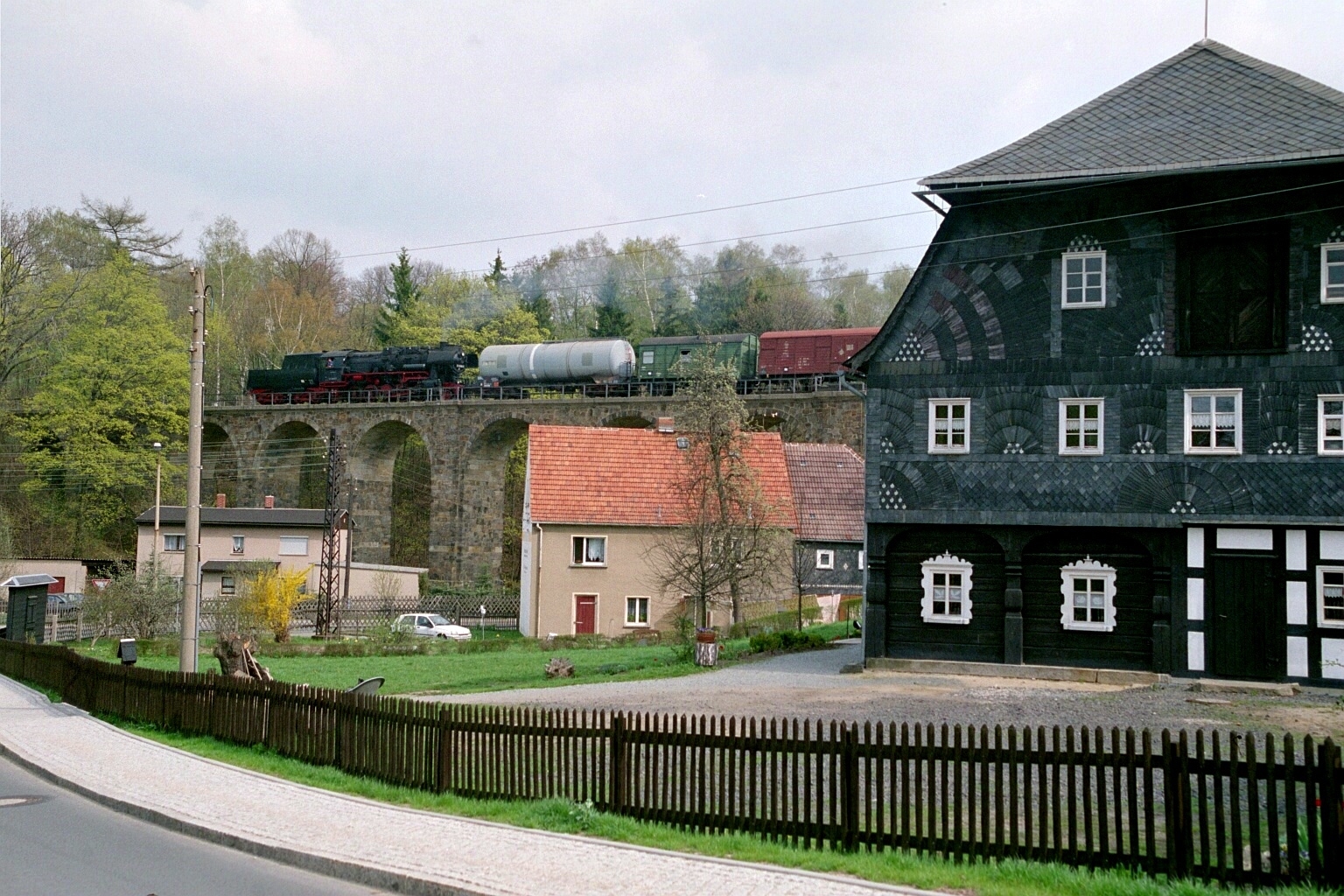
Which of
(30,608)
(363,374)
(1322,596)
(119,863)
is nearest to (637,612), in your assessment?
(30,608)

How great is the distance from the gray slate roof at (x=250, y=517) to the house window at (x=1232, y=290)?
39037mm

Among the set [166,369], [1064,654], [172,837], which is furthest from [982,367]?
[166,369]

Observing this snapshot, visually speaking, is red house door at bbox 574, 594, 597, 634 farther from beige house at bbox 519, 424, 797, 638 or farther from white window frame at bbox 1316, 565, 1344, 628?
white window frame at bbox 1316, 565, 1344, 628

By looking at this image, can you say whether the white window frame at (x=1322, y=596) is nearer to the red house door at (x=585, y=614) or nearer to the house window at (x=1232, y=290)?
the house window at (x=1232, y=290)

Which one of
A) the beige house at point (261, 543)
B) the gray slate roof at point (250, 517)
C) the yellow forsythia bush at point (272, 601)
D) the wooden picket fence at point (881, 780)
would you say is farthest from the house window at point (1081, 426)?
the gray slate roof at point (250, 517)

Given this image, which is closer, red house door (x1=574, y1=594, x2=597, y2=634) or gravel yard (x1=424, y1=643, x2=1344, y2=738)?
Result: gravel yard (x1=424, y1=643, x2=1344, y2=738)

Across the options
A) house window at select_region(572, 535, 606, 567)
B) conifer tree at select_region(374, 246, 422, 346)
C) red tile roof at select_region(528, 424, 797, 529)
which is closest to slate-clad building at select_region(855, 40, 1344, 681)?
red tile roof at select_region(528, 424, 797, 529)

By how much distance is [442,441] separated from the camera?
66.6 meters

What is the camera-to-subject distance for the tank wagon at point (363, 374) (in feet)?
226

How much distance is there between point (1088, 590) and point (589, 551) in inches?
751

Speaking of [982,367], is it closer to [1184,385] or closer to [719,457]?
[1184,385]

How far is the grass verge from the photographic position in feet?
27.2

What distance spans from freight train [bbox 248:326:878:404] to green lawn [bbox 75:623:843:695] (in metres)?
22.7

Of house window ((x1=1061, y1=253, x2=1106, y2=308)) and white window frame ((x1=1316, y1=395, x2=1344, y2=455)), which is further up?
house window ((x1=1061, y1=253, x2=1106, y2=308))
